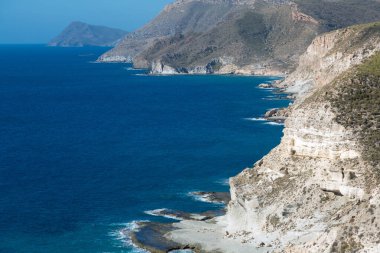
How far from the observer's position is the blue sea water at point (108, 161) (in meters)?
70.6

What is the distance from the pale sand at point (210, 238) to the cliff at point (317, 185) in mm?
93

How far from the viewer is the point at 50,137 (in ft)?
399

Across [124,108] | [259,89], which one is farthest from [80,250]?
[259,89]

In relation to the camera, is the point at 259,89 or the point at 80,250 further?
the point at 259,89

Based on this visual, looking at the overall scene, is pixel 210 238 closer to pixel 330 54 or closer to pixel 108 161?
pixel 108 161

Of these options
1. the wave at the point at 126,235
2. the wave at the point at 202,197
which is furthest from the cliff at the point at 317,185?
the wave at the point at 202,197

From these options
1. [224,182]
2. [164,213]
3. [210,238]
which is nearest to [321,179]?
[210,238]

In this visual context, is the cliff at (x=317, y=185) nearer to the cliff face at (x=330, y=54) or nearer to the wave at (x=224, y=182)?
the wave at (x=224, y=182)

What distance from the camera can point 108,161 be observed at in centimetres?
10012

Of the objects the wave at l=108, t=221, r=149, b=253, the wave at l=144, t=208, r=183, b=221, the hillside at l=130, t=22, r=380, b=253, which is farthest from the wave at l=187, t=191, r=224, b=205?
the wave at l=108, t=221, r=149, b=253

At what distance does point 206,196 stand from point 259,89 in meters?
121

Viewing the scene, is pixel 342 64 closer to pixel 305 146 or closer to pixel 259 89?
pixel 305 146

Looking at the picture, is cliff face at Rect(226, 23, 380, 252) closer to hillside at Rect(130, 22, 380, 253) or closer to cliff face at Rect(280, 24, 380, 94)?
hillside at Rect(130, 22, 380, 253)

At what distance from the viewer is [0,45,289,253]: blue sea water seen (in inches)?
2778
